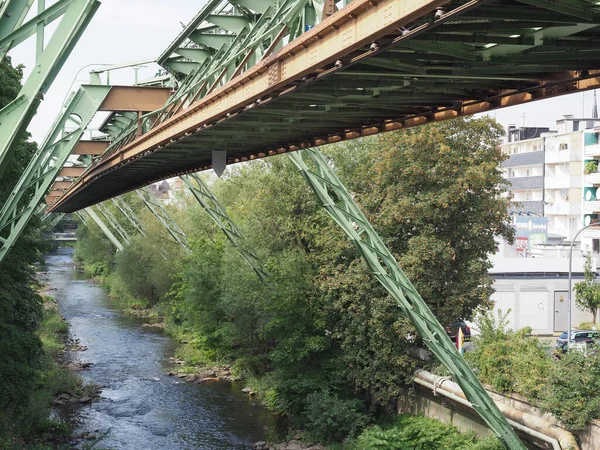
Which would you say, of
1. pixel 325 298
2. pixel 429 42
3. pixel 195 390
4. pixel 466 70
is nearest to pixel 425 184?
pixel 325 298

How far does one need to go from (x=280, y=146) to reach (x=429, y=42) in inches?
385

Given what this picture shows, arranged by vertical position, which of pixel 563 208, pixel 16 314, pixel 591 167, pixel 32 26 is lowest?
pixel 16 314

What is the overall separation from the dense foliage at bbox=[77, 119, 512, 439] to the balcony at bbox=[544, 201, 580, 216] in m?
38.1

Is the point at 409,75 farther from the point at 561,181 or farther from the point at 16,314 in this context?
the point at 561,181

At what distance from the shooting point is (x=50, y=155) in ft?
48.4

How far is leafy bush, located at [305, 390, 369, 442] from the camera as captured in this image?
70.7ft

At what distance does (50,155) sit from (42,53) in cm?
722

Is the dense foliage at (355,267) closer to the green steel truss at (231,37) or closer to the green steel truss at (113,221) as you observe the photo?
the green steel truss at (231,37)

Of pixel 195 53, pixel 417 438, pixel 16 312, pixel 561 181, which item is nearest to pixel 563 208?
pixel 561 181

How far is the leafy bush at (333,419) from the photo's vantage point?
21.6 metres

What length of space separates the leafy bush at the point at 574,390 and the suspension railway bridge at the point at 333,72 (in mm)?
1416

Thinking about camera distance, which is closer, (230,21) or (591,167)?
(230,21)

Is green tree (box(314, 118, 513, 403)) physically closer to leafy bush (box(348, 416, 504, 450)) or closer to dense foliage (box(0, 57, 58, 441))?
leafy bush (box(348, 416, 504, 450))

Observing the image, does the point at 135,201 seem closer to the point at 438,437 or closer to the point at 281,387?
the point at 281,387
